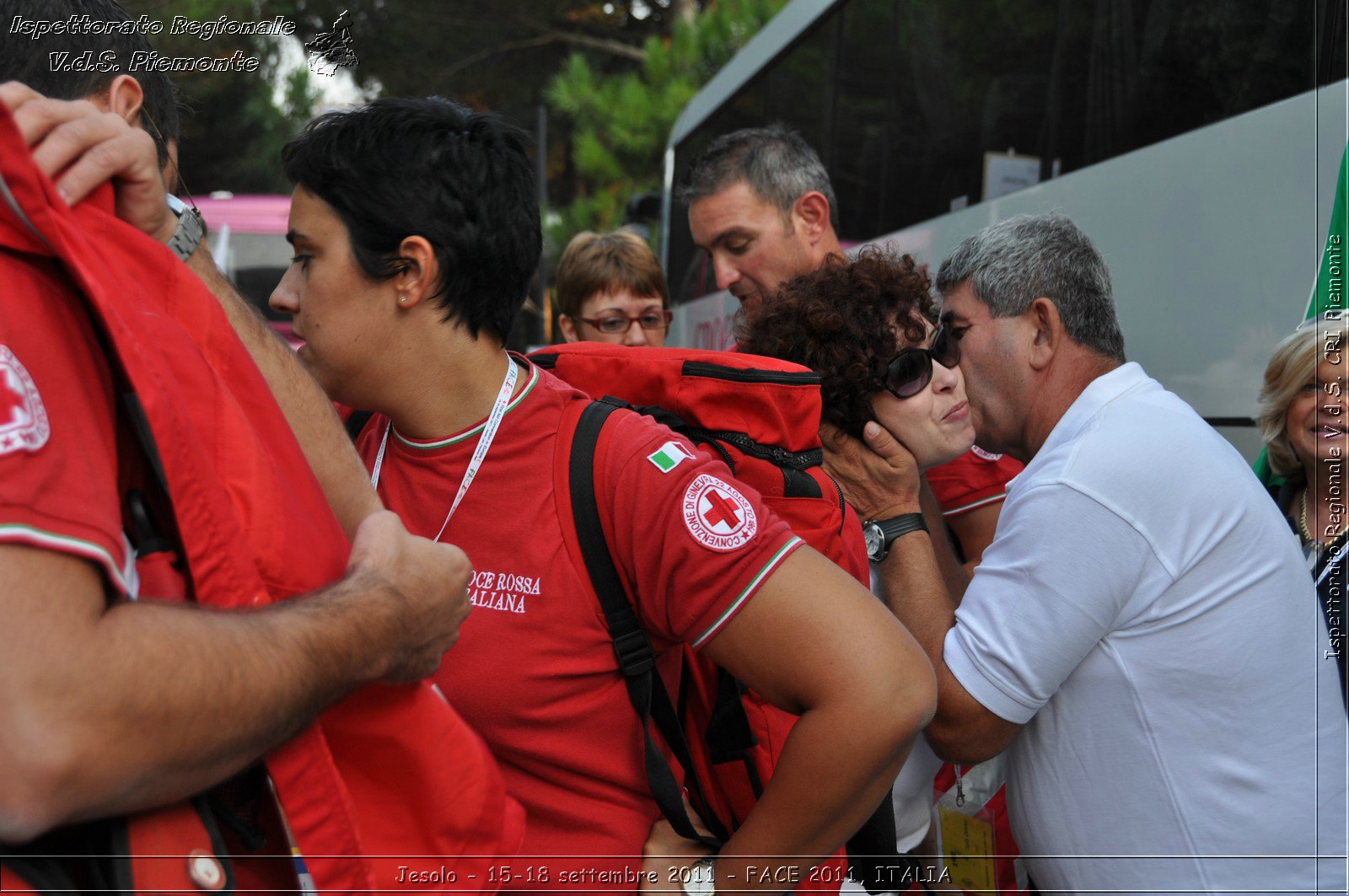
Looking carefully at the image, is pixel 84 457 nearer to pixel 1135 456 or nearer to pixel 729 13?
pixel 1135 456

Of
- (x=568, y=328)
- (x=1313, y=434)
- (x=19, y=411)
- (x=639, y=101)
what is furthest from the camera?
(x=639, y=101)

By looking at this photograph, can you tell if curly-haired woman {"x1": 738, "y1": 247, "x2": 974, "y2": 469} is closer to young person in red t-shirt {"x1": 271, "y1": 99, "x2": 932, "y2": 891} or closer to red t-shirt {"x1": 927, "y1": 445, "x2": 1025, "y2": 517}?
red t-shirt {"x1": 927, "y1": 445, "x2": 1025, "y2": 517}

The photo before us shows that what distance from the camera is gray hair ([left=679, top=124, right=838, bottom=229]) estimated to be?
4.07 metres

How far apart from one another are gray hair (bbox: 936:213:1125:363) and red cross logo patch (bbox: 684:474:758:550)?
121 cm

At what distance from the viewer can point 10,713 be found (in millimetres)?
928

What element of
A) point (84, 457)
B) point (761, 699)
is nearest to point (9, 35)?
point (84, 457)

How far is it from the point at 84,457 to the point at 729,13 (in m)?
15.9

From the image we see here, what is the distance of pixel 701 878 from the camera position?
1808 mm

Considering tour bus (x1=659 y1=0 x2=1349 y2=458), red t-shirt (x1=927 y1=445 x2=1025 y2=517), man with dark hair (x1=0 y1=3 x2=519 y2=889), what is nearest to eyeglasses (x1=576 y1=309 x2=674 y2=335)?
tour bus (x1=659 y1=0 x2=1349 y2=458)

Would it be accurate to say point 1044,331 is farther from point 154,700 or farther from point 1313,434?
point 154,700

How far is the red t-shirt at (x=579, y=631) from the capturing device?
1.67 metres

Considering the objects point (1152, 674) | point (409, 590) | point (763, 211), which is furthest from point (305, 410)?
point (763, 211)

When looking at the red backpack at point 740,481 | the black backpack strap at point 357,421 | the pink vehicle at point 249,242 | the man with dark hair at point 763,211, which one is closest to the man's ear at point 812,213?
the man with dark hair at point 763,211

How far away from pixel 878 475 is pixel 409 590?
1.49m
